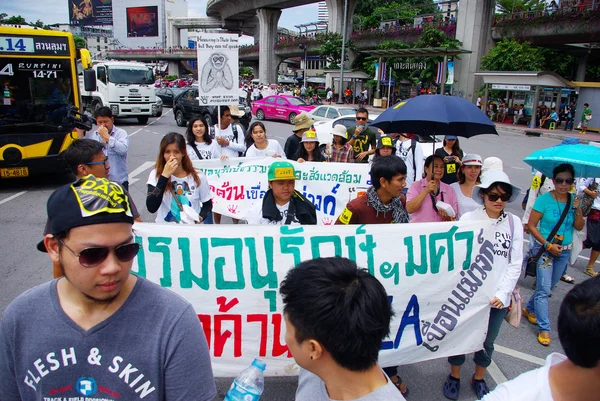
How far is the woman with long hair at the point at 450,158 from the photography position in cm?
550

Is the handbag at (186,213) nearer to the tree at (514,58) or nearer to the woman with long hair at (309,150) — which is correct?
the woman with long hair at (309,150)

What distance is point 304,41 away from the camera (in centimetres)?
5309

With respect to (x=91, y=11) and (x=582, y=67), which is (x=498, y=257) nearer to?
(x=582, y=67)

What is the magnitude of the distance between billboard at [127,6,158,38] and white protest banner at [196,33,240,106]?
115189 millimetres

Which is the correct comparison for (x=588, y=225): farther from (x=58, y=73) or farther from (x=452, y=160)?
(x=58, y=73)

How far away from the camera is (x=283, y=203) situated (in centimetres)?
397

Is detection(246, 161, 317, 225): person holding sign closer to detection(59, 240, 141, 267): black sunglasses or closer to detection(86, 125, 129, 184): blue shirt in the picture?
detection(59, 240, 141, 267): black sunglasses

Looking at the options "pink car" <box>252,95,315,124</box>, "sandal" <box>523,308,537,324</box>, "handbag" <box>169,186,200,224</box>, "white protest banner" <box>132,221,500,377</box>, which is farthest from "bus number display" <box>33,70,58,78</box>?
"pink car" <box>252,95,315,124</box>

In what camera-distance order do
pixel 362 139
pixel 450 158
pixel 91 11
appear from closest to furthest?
pixel 450 158
pixel 362 139
pixel 91 11

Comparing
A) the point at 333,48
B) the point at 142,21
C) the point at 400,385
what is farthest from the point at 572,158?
the point at 142,21

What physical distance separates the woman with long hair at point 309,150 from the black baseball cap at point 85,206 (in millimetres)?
5031

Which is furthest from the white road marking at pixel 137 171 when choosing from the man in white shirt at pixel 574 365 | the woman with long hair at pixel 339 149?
the man in white shirt at pixel 574 365

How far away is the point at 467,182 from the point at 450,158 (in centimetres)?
100

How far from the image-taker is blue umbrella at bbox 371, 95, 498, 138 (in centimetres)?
448
